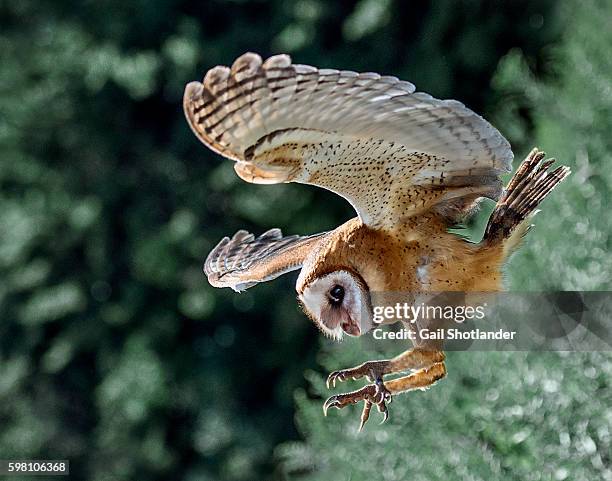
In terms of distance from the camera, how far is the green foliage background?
397cm

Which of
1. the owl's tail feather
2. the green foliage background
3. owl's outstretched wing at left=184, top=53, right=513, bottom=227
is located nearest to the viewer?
owl's outstretched wing at left=184, top=53, right=513, bottom=227

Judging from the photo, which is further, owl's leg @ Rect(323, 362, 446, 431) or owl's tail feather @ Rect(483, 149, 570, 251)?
owl's tail feather @ Rect(483, 149, 570, 251)

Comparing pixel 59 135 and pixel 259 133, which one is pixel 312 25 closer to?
pixel 59 135

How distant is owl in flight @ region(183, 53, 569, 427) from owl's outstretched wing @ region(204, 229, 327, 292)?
0.08 m

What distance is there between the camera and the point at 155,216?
461 cm

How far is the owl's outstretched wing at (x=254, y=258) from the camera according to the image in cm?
135

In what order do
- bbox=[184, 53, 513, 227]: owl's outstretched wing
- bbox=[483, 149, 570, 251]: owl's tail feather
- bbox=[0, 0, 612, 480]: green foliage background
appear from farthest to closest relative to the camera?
bbox=[0, 0, 612, 480]: green foliage background < bbox=[483, 149, 570, 251]: owl's tail feather < bbox=[184, 53, 513, 227]: owl's outstretched wing

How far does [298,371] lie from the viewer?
4363 mm

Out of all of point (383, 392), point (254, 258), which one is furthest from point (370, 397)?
point (254, 258)

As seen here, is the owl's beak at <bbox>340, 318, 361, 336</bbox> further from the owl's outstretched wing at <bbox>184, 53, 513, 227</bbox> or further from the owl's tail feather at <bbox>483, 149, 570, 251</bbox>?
the owl's tail feather at <bbox>483, 149, 570, 251</bbox>

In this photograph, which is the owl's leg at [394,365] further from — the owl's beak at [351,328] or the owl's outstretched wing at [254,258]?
the owl's outstretched wing at [254,258]

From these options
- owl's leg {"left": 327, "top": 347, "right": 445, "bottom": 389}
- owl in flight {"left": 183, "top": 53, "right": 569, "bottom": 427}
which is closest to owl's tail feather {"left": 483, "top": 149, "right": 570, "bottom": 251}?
owl in flight {"left": 183, "top": 53, "right": 569, "bottom": 427}

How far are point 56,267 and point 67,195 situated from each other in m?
0.31

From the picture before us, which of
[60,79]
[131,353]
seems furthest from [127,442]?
[60,79]
